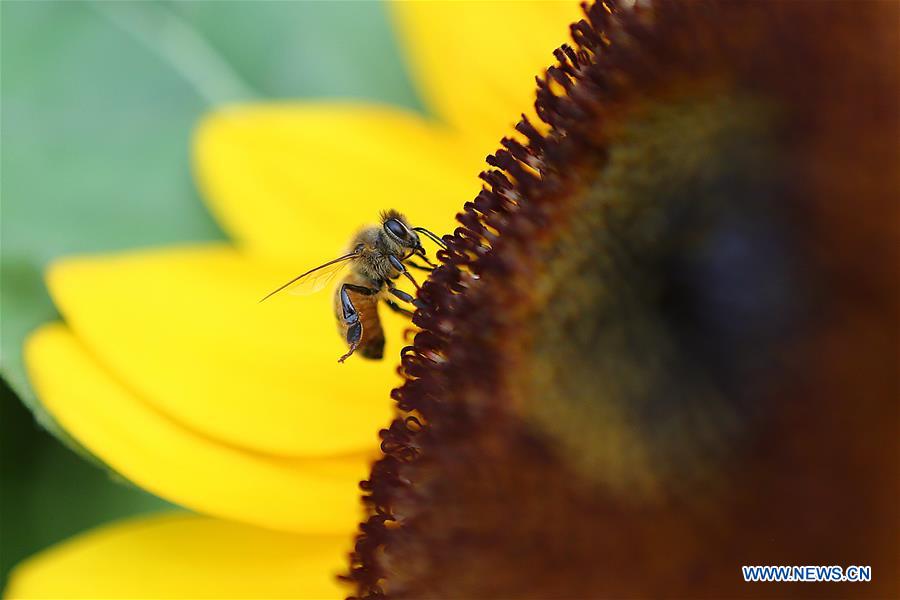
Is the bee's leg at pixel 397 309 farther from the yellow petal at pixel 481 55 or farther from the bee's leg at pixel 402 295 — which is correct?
the yellow petal at pixel 481 55

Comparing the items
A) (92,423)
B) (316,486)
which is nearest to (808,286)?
→ (316,486)

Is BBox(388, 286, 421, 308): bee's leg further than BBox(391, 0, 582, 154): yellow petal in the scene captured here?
No

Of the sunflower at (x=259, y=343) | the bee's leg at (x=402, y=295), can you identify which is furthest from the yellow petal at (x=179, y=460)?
the bee's leg at (x=402, y=295)

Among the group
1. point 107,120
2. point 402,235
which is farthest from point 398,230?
point 107,120

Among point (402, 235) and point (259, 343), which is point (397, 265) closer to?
point (402, 235)

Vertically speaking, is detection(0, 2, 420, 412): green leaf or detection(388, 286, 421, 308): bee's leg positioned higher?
detection(0, 2, 420, 412): green leaf

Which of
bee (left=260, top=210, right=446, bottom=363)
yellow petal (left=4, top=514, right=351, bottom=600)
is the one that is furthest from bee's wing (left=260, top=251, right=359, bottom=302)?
yellow petal (left=4, top=514, right=351, bottom=600)

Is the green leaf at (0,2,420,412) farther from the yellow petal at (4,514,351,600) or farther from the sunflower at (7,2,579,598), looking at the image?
the yellow petal at (4,514,351,600)
